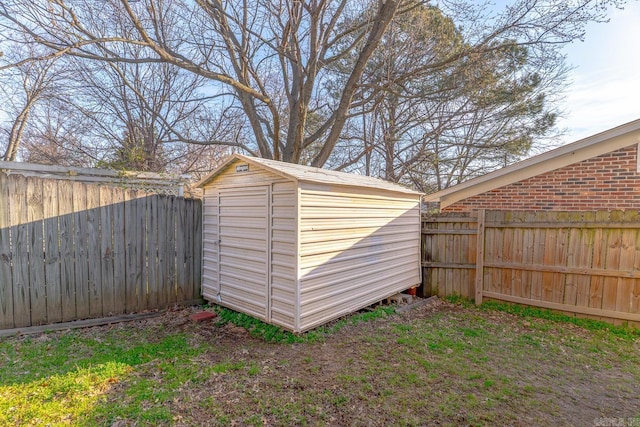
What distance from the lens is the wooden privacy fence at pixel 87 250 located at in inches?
146

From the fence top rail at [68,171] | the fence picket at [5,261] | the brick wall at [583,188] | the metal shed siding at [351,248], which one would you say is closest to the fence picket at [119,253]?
the fence picket at [5,261]

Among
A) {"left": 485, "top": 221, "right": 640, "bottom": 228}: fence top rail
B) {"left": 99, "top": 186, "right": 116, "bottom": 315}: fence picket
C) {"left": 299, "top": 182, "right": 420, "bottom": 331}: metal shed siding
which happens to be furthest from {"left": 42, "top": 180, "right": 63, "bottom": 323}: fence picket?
{"left": 485, "top": 221, "right": 640, "bottom": 228}: fence top rail

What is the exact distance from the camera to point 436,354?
362cm

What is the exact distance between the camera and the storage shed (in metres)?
3.88

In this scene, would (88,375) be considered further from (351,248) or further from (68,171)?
(68,171)

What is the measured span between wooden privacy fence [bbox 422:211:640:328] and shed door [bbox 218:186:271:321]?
377cm

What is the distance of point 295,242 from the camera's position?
3781 millimetres

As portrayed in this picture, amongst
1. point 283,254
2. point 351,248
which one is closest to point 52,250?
point 283,254

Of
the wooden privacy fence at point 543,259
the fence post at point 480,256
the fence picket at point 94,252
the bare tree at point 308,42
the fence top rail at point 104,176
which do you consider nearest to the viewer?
the fence picket at point 94,252

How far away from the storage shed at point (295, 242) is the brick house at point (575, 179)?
258cm

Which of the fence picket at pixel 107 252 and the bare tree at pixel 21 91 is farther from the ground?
the bare tree at pixel 21 91

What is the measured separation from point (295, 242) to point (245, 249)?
1.13 meters

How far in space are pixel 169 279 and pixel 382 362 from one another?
357cm

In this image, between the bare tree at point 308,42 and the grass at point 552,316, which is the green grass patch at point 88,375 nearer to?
the grass at point 552,316
